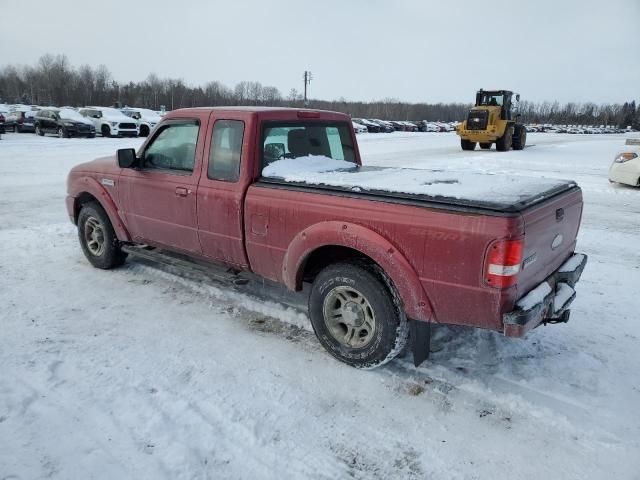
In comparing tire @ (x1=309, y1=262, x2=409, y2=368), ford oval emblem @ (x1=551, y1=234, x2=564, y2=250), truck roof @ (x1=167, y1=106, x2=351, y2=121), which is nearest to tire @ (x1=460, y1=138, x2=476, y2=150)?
truck roof @ (x1=167, y1=106, x2=351, y2=121)

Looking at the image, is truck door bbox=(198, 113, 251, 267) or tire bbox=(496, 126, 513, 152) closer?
truck door bbox=(198, 113, 251, 267)

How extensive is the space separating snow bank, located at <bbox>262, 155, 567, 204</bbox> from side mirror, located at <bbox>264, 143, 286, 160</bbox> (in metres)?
0.07

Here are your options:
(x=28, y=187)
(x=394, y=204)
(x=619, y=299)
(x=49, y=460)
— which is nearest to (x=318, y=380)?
(x=394, y=204)

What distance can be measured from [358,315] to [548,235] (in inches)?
55.3

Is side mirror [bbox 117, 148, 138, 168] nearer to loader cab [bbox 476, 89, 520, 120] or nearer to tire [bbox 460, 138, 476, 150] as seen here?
tire [bbox 460, 138, 476, 150]

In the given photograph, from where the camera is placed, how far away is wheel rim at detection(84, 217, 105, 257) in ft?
18.1

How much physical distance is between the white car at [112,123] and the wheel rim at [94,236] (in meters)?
23.7

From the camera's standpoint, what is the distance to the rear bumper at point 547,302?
282 centimetres

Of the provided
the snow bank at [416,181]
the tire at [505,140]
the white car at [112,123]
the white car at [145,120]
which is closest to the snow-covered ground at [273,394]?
the snow bank at [416,181]

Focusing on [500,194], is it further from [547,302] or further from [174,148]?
[174,148]

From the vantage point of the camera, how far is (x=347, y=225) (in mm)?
3314

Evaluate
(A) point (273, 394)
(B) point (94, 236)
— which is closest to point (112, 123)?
(B) point (94, 236)

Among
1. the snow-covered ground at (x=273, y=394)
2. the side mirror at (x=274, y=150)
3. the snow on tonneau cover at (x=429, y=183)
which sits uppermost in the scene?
the side mirror at (x=274, y=150)

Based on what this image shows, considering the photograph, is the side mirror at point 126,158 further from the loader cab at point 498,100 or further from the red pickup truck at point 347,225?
the loader cab at point 498,100
